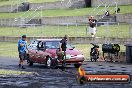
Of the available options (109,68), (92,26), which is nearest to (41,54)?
(109,68)

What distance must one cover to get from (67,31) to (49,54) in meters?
14.5

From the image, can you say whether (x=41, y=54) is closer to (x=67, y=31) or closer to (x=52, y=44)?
(x=52, y=44)

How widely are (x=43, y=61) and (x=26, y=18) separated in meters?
24.5

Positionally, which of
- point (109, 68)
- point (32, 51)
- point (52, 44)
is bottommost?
point (109, 68)

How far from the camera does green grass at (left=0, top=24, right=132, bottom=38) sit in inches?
1533

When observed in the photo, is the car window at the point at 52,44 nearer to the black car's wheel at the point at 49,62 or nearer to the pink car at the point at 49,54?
the pink car at the point at 49,54

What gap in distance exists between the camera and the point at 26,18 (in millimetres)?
53688

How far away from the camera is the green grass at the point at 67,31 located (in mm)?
38938

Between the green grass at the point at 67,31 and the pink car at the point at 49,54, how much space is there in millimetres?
8993

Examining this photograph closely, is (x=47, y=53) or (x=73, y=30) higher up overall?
(x=73, y=30)

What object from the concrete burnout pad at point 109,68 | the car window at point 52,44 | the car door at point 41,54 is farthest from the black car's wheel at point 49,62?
the concrete burnout pad at point 109,68

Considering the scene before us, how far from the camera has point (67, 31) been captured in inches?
1704

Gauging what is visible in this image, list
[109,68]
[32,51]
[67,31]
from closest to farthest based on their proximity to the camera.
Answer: [109,68], [32,51], [67,31]

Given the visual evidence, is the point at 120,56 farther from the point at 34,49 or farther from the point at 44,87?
the point at 44,87
